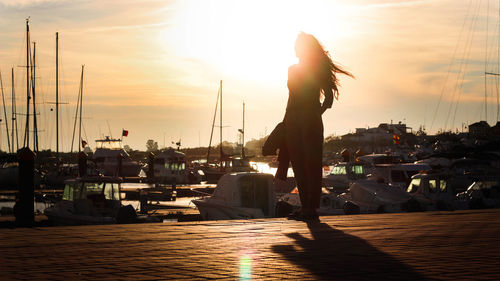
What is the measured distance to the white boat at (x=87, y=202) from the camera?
32.3m

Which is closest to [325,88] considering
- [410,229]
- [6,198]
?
[410,229]

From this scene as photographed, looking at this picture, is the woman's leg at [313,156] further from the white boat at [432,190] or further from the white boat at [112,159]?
the white boat at [112,159]

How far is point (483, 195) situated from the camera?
36.7 metres

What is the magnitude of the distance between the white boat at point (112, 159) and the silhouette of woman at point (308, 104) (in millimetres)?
88027

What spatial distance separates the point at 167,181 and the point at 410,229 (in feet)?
287

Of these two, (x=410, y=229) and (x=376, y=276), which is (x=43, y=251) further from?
(x=410, y=229)

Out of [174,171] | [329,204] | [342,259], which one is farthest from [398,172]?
[342,259]

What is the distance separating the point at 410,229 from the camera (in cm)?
955

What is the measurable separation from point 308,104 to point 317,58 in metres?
0.68

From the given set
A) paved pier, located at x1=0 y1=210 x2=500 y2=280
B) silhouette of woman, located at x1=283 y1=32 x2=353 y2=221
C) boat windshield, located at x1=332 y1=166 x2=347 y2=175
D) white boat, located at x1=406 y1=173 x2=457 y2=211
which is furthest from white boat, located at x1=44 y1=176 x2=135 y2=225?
boat windshield, located at x1=332 y1=166 x2=347 y2=175

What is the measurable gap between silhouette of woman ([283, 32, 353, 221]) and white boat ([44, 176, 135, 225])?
20630mm

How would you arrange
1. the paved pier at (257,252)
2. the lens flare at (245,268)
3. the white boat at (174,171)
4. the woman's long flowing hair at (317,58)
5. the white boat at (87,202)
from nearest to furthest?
the lens flare at (245,268)
the paved pier at (257,252)
the woman's long flowing hair at (317,58)
the white boat at (87,202)
the white boat at (174,171)

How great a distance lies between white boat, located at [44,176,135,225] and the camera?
32.3 meters

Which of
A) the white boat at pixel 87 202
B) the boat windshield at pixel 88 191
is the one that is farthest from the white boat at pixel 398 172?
the white boat at pixel 87 202
